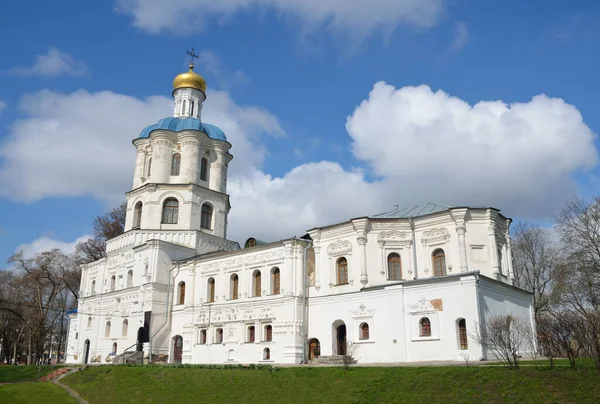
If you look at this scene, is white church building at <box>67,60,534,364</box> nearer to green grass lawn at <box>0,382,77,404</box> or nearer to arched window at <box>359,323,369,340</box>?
arched window at <box>359,323,369,340</box>

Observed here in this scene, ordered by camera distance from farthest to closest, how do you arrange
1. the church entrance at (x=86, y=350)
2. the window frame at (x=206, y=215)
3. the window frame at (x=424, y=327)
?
1. the window frame at (x=206, y=215)
2. the church entrance at (x=86, y=350)
3. the window frame at (x=424, y=327)

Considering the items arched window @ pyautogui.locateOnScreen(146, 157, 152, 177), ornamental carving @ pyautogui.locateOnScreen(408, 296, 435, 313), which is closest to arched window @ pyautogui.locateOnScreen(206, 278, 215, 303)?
arched window @ pyautogui.locateOnScreen(146, 157, 152, 177)

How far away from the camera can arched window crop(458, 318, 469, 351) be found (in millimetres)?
21578

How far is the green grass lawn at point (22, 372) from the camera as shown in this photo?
33.7 metres

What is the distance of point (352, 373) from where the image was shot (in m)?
18.7

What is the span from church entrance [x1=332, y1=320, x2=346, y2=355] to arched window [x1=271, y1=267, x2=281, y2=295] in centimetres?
394

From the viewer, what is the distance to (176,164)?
123ft

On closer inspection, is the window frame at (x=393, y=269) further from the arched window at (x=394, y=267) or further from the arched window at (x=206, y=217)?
the arched window at (x=206, y=217)

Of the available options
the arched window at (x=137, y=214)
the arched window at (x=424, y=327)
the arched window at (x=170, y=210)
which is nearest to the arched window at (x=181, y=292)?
the arched window at (x=170, y=210)

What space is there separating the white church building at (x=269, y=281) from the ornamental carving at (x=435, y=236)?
59 mm

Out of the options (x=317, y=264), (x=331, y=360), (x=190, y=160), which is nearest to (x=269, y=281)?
(x=317, y=264)

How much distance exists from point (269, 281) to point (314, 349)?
179 inches

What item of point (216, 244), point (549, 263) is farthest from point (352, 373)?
point (549, 263)

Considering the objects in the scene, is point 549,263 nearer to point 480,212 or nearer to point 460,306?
point 480,212
